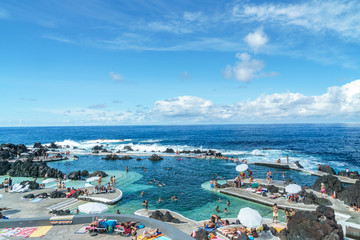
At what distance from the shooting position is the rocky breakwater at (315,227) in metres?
13.2

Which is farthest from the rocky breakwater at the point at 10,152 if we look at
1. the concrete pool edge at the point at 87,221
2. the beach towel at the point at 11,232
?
the beach towel at the point at 11,232

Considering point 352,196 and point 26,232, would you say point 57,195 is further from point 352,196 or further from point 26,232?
point 352,196

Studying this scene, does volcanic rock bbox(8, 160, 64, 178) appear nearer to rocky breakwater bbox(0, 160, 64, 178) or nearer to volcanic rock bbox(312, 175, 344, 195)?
rocky breakwater bbox(0, 160, 64, 178)

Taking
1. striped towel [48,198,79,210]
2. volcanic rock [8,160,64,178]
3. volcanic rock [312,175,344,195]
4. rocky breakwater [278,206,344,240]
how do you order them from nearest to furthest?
rocky breakwater [278,206,344,240], striped towel [48,198,79,210], volcanic rock [312,175,344,195], volcanic rock [8,160,64,178]

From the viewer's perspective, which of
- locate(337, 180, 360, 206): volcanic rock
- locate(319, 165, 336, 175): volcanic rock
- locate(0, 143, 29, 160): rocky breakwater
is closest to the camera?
locate(337, 180, 360, 206): volcanic rock

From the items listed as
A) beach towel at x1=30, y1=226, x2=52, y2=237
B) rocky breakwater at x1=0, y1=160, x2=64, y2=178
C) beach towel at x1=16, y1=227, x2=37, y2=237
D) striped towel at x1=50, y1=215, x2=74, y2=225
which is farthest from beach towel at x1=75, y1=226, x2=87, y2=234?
rocky breakwater at x1=0, y1=160, x2=64, y2=178

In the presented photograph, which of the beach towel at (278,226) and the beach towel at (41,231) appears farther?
the beach towel at (278,226)

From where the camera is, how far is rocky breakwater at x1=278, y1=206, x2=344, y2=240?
13.2m

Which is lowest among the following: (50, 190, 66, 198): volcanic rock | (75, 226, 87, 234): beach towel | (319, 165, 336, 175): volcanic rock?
(319, 165, 336, 175): volcanic rock

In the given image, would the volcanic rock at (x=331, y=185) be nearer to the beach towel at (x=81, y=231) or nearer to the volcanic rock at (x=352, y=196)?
the volcanic rock at (x=352, y=196)

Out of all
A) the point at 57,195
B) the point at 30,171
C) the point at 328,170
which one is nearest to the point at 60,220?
the point at 57,195

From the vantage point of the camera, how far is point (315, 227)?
13523mm

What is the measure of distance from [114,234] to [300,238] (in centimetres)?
1102

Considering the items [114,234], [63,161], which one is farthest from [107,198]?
[63,161]
